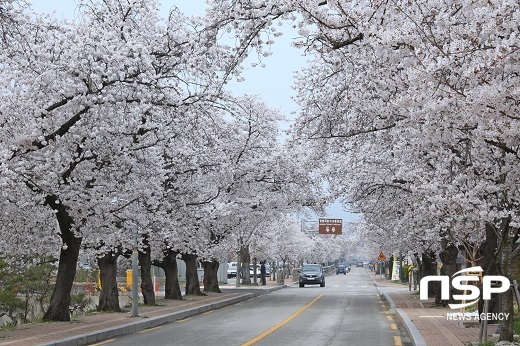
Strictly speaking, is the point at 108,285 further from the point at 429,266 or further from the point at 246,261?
the point at 246,261

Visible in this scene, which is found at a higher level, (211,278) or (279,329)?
(211,278)

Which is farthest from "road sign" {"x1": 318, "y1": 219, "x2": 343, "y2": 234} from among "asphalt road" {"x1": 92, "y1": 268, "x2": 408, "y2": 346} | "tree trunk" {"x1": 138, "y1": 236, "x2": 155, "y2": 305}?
"asphalt road" {"x1": 92, "y1": 268, "x2": 408, "y2": 346}

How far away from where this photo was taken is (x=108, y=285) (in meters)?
28.6

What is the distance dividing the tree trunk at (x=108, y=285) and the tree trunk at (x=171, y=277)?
29.0 feet

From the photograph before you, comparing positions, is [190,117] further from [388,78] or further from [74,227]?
[388,78]

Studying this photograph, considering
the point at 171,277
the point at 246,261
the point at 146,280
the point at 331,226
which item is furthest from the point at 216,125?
the point at 331,226

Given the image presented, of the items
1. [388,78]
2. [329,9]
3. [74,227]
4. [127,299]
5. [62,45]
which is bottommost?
[127,299]

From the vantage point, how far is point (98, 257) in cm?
2780

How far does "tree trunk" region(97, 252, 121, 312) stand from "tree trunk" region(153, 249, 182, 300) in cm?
884

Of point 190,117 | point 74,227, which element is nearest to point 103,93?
point 190,117

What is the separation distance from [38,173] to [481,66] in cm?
1207

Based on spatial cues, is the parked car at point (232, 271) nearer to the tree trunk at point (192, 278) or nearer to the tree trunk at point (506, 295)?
the tree trunk at point (192, 278)

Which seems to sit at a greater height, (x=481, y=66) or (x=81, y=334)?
(x=481, y=66)

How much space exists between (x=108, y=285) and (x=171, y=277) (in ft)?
31.5
